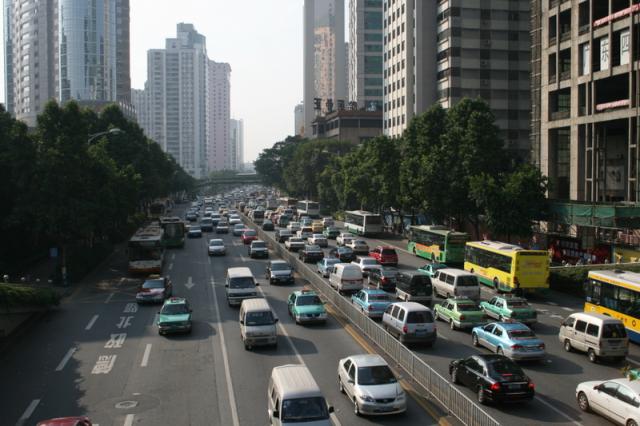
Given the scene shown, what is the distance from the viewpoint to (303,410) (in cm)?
1516

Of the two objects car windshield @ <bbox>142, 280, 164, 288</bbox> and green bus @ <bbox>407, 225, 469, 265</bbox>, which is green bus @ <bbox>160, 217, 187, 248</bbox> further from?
car windshield @ <bbox>142, 280, 164, 288</bbox>

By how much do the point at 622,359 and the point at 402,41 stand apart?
301ft

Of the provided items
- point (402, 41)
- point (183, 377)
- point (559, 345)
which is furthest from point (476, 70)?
→ point (183, 377)

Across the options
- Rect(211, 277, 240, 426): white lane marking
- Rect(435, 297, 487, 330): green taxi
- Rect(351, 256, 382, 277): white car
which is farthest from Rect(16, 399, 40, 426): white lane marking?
Rect(351, 256, 382, 277): white car

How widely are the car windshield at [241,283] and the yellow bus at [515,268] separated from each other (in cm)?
1437

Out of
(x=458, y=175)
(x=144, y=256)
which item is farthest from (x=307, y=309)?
(x=458, y=175)

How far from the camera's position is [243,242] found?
6762 centimetres

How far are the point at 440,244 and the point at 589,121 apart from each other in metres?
15.7

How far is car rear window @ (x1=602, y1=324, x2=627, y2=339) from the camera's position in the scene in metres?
23.3

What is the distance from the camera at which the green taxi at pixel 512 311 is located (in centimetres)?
2892

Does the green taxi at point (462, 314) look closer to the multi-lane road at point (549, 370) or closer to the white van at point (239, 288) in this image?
the multi-lane road at point (549, 370)

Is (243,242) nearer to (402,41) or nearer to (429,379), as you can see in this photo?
(429,379)

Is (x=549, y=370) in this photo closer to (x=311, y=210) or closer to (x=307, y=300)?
(x=307, y=300)

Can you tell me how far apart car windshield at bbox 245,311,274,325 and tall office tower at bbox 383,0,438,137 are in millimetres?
76854
